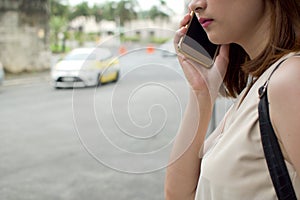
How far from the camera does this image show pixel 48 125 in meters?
6.86

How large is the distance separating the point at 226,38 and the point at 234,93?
292 millimetres

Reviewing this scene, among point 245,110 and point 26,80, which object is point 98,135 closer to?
point 245,110

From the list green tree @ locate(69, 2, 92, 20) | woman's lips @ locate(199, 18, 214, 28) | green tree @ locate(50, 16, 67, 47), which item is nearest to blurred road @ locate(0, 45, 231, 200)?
woman's lips @ locate(199, 18, 214, 28)

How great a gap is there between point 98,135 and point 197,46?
380mm

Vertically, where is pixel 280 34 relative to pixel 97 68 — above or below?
above

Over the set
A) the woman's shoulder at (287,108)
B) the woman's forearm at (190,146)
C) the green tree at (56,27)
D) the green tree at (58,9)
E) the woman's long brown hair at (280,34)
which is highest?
the woman's long brown hair at (280,34)

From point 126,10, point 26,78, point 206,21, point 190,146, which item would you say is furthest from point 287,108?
point 126,10

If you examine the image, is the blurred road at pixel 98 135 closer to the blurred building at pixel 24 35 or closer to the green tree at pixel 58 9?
the blurred building at pixel 24 35

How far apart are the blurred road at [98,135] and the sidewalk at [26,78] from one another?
270 cm

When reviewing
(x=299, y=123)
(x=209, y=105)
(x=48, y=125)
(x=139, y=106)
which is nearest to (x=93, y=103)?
(x=139, y=106)

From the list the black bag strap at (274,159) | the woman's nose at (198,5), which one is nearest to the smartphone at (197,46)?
the woman's nose at (198,5)

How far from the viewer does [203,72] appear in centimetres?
115

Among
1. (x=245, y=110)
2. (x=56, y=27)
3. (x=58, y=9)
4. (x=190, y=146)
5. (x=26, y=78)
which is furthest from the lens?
(x=58, y=9)

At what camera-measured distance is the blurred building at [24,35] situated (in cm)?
1628
